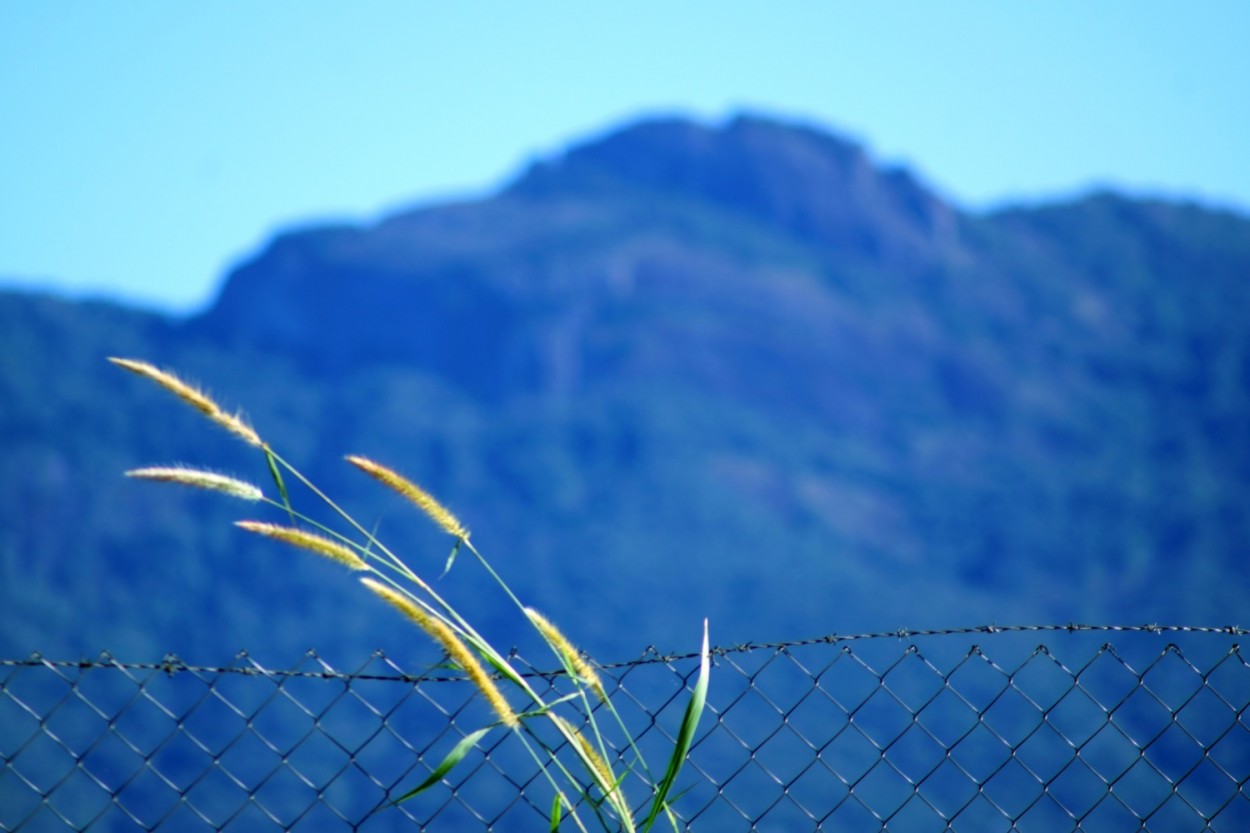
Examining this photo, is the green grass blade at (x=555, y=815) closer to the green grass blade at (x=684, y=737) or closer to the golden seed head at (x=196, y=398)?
the green grass blade at (x=684, y=737)

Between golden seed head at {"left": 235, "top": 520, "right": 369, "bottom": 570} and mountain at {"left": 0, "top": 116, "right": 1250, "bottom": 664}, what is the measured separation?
55.6 metres

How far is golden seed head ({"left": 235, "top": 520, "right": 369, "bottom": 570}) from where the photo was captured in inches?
89.6

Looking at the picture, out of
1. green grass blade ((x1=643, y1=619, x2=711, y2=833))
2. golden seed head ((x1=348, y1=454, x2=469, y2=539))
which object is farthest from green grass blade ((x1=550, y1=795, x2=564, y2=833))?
golden seed head ((x1=348, y1=454, x2=469, y2=539))

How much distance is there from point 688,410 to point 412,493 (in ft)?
247

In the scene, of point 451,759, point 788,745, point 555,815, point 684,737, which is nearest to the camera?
point 451,759

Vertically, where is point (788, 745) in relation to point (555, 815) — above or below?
above

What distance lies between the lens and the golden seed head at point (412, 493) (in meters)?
2.38

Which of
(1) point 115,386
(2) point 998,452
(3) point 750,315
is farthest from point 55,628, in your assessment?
(2) point 998,452

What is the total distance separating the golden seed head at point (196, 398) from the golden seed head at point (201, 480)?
7 centimetres

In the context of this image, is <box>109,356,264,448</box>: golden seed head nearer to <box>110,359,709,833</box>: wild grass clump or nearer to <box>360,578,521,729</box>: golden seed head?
<box>110,359,709,833</box>: wild grass clump

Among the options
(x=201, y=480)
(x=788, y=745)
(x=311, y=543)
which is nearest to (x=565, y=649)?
(x=311, y=543)

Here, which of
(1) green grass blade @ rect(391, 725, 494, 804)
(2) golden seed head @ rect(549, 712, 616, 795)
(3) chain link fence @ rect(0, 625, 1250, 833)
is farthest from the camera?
(3) chain link fence @ rect(0, 625, 1250, 833)

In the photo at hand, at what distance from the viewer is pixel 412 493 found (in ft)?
7.97

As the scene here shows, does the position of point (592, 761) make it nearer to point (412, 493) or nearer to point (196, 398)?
point (412, 493)
